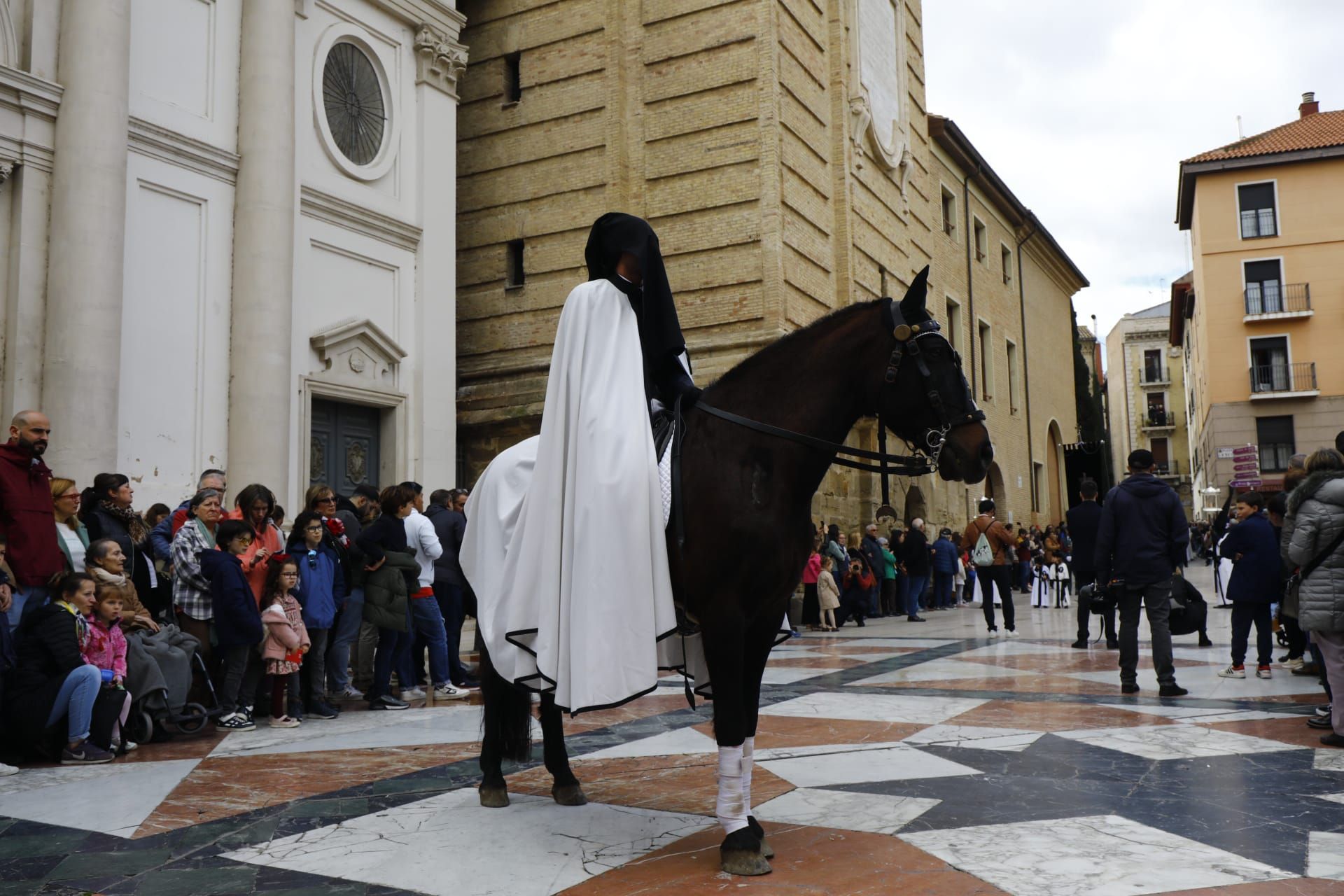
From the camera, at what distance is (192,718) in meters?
6.81

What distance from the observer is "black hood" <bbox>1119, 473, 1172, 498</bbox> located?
26.9 feet

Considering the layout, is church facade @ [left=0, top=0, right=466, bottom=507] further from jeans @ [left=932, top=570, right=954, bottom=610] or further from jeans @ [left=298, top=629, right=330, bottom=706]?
jeans @ [left=932, top=570, right=954, bottom=610]

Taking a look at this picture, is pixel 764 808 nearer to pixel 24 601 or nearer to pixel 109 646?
pixel 109 646

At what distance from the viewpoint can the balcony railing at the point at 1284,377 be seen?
123ft

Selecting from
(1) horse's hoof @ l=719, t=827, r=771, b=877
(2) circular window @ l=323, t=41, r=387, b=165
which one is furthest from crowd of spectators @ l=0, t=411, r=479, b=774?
(2) circular window @ l=323, t=41, r=387, b=165

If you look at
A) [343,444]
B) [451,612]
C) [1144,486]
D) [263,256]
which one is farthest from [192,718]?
[343,444]

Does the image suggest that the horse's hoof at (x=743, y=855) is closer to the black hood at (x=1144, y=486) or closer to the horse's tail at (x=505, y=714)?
the horse's tail at (x=505, y=714)

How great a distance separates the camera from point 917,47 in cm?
2738

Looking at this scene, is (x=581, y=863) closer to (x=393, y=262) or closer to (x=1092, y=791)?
(x=1092, y=791)

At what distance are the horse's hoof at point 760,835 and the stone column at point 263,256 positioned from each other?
11.3 m

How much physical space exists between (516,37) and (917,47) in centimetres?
1155

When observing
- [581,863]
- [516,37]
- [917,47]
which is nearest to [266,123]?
[516,37]

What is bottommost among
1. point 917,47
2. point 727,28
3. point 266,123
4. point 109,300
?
point 109,300

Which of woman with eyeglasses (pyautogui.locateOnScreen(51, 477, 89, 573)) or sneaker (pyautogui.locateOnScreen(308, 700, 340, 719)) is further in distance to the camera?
sneaker (pyautogui.locateOnScreen(308, 700, 340, 719))
